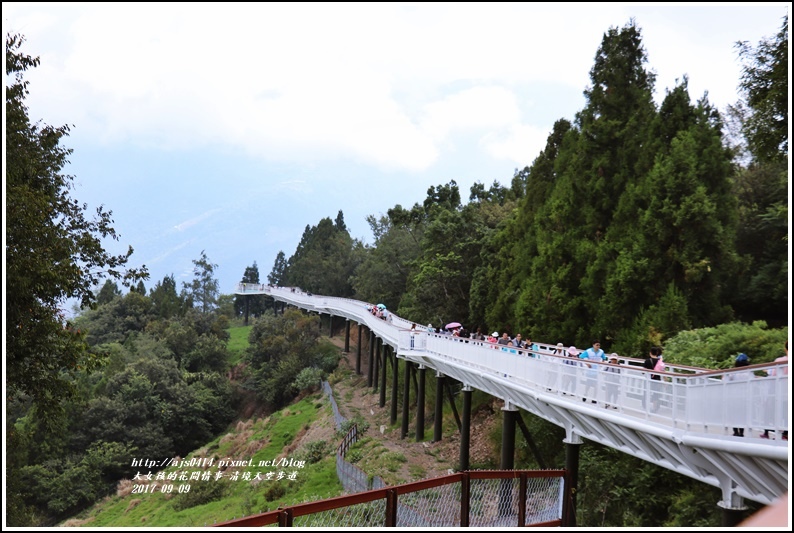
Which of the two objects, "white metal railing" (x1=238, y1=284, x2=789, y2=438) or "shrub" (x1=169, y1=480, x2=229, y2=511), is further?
"shrub" (x1=169, y1=480, x2=229, y2=511)

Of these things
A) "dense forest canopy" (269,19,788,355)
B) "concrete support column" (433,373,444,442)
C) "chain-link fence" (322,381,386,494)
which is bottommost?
"chain-link fence" (322,381,386,494)

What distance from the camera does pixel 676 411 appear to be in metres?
9.47

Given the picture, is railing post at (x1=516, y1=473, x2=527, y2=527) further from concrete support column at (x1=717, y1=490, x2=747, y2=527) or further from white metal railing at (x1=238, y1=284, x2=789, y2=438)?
concrete support column at (x1=717, y1=490, x2=747, y2=527)

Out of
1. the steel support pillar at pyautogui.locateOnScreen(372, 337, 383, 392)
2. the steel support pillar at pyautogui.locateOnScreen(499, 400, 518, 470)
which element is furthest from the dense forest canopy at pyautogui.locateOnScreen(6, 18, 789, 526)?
the steel support pillar at pyautogui.locateOnScreen(372, 337, 383, 392)

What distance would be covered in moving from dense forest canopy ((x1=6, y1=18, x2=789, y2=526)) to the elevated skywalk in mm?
2137

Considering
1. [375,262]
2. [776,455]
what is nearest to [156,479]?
[375,262]

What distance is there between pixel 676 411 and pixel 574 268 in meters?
14.0

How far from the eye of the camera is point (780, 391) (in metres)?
7.64

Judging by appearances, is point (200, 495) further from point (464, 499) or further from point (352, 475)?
point (464, 499)

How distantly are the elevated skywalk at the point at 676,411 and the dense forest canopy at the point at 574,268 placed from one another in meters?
2.14

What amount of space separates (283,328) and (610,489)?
45.8 meters

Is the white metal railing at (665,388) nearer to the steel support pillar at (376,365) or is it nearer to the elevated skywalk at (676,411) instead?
the elevated skywalk at (676,411)

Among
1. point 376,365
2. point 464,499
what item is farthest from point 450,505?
point 376,365

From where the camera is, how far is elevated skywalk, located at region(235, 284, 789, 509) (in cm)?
796
